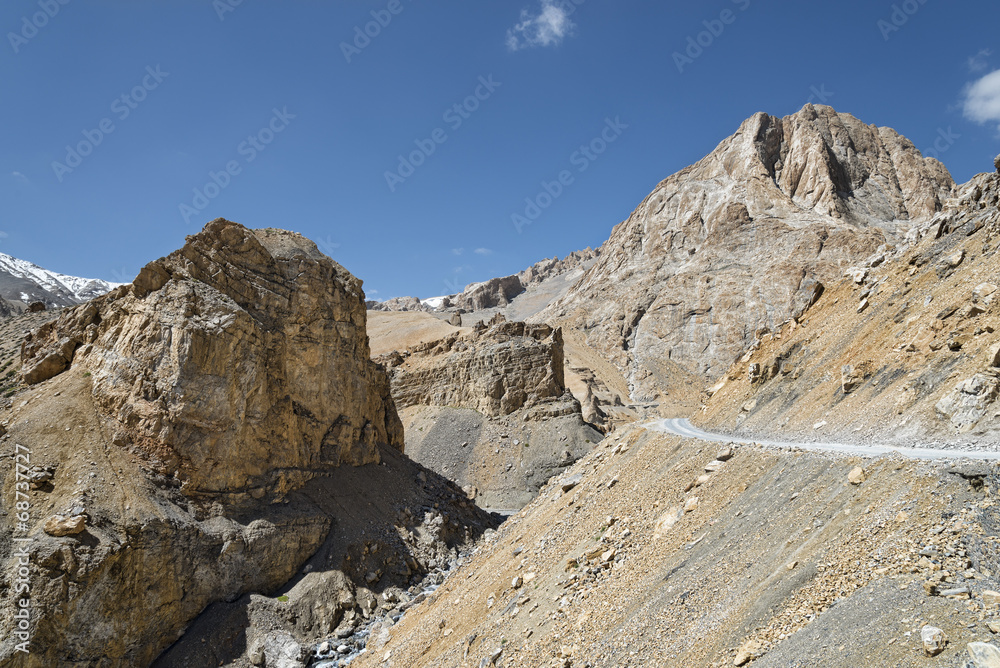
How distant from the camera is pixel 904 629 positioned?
6.38 m

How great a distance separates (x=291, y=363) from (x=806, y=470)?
2560cm

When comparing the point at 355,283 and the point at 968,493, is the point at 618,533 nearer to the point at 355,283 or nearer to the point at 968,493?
the point at 968,493

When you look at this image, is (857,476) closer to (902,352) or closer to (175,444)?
(902,352)

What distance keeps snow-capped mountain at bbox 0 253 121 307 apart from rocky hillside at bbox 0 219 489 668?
120m

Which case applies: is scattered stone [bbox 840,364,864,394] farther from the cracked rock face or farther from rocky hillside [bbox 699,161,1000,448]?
the cracked rock face

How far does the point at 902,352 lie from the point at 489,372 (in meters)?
44.2

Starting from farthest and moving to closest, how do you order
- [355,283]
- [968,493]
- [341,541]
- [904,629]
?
[355,283]
[341,541]
[968,493]
[904,629]

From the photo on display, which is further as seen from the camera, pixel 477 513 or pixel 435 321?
pixel 435 321

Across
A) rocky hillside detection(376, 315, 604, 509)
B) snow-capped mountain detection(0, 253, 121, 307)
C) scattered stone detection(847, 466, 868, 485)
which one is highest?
snow-capped mountain detection(0, 253, 121, 307)

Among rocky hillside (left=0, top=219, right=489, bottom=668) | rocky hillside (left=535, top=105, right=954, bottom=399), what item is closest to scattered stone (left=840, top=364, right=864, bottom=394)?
rocky hillside (left=0, top=219, right=489, bottom=668)

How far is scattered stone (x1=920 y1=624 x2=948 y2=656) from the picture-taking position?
5.80 meters

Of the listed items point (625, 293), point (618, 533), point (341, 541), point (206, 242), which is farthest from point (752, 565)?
point (625, 293)

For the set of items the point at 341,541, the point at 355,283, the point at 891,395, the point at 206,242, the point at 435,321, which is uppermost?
the point at 435,321

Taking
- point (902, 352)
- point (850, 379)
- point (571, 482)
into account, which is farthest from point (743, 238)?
point (902, 352)
